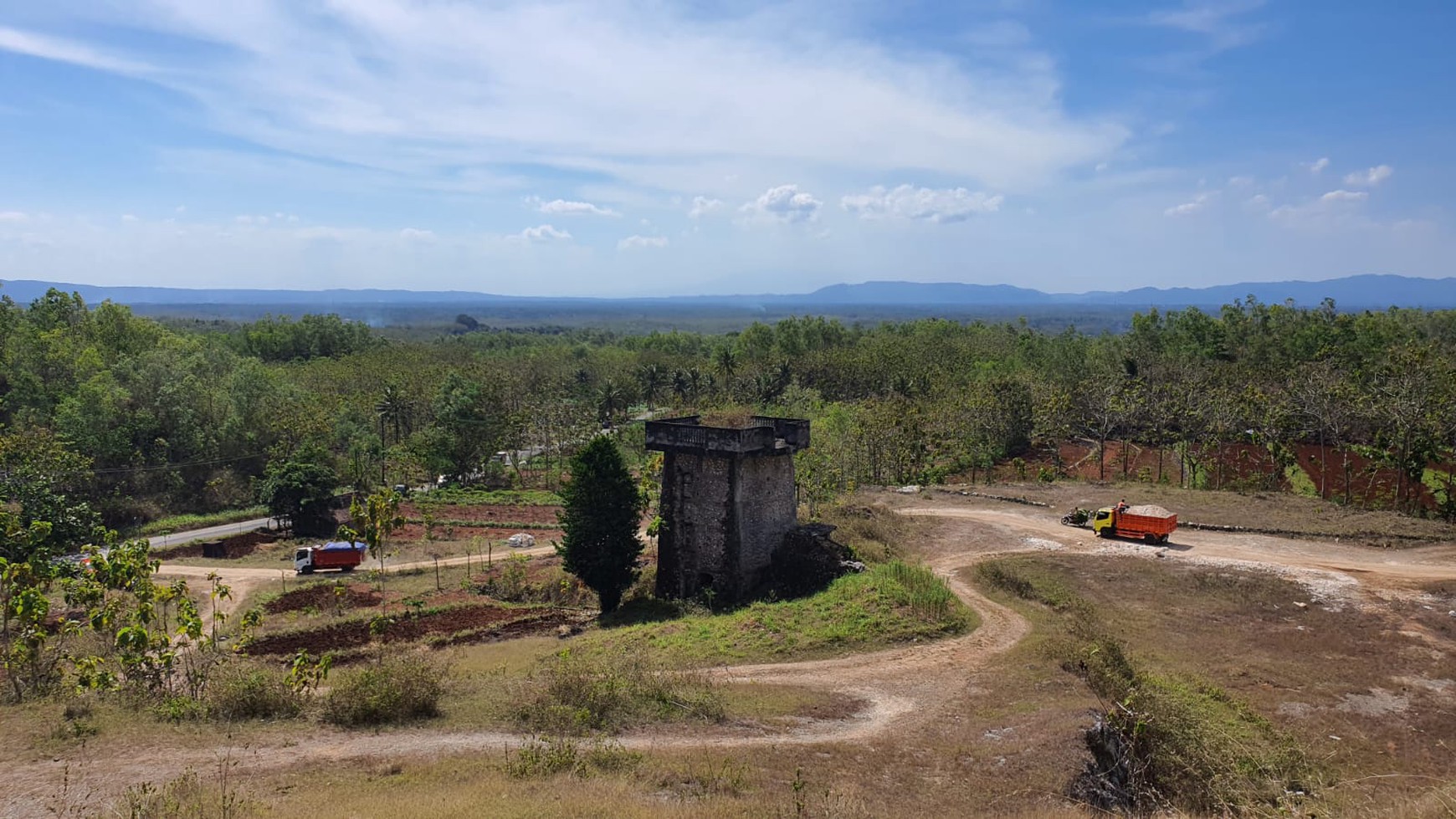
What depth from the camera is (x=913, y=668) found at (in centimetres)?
1803

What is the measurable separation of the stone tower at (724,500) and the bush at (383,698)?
13162 mm

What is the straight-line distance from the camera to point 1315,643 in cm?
1898

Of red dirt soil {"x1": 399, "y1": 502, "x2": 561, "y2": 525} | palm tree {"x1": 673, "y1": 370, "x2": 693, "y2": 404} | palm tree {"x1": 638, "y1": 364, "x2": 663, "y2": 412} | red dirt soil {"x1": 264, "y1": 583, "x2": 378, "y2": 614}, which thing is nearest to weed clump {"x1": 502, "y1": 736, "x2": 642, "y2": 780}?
red dirt soil {"x1": 264, "y1": 583, "x2": 378, "y2": 614}

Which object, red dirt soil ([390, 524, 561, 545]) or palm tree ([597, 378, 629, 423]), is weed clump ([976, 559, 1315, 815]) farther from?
palm tree ([597, 378, 629, 423])

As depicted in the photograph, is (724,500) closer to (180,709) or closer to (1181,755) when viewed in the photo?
(180,709)

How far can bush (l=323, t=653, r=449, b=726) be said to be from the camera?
47.8ft

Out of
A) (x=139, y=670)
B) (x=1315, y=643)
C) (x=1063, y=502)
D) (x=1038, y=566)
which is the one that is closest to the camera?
(x=139, y=670)

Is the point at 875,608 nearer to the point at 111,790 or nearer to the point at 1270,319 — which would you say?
the point at 111,790

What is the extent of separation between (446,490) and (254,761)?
41.4 metres

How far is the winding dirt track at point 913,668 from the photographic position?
12.3 metres

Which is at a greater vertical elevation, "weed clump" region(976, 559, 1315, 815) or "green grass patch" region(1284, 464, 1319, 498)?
"weed clump" region(976, 559, 1315, 815)

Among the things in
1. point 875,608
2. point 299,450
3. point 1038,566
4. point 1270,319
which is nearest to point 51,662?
point 875,608

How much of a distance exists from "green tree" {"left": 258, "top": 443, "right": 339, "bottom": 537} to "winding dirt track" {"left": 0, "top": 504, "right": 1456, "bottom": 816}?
7716 millimetres

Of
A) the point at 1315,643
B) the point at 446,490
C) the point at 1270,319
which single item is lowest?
the point at 446,490
